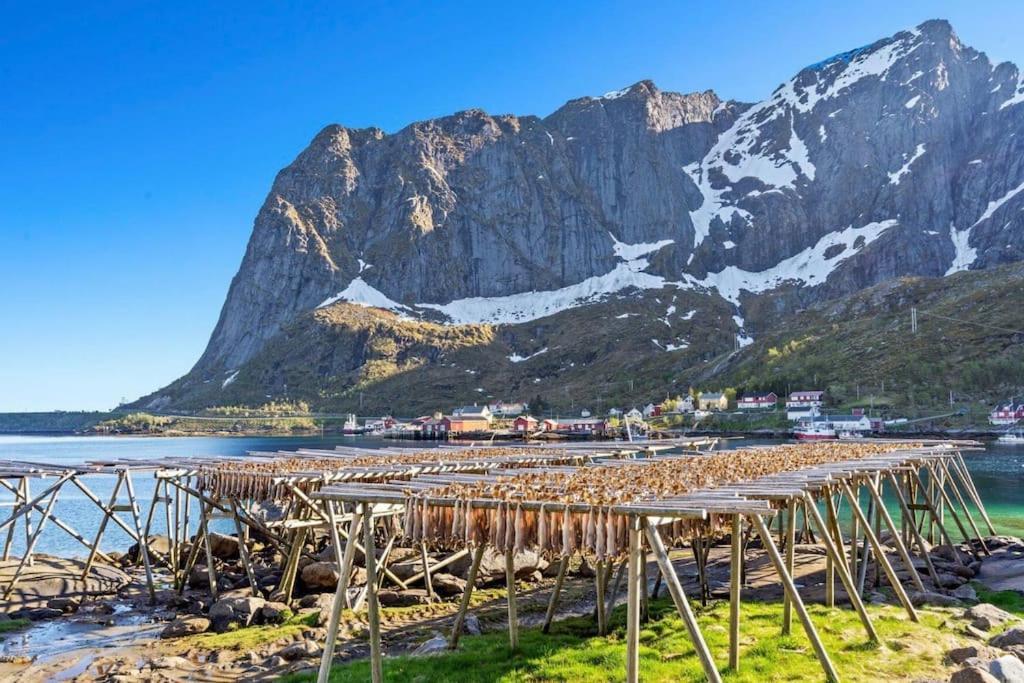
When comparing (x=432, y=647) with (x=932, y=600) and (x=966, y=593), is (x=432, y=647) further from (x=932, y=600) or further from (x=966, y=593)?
(x=966, y=593)

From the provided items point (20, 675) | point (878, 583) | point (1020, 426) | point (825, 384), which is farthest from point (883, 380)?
point (20, 675)

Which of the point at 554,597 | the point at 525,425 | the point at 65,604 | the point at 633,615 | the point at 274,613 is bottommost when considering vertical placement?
the point at 65,604

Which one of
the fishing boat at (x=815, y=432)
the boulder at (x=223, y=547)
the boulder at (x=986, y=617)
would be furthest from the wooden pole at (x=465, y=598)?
the fishing boat at (x=815, y=432)

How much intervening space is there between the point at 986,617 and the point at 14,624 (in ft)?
86.1

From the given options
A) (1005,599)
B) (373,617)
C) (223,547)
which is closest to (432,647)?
(373,617)

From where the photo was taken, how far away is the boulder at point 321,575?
22797 mm

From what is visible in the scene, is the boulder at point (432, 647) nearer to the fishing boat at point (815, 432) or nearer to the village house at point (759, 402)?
the fishing boat at point (815, 432)

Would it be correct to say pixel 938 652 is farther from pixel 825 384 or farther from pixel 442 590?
pixel 825 384

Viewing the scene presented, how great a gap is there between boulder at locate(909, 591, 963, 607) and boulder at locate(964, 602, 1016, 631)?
3.44 feet

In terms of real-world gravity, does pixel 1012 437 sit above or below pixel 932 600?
below

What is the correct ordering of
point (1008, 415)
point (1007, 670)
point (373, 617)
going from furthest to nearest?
point (1008, 415)
point (373, 617)
point (1007, 670)

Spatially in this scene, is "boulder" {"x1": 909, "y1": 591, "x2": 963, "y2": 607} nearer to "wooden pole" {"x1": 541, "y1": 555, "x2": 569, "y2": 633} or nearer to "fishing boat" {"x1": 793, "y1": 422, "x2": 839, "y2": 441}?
"wooden pole" {"x1": 541, "y1": 555, "x2": 569, "y2": 633}

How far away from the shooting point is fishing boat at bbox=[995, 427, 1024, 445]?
3804 inches

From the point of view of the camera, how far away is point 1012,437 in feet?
324
